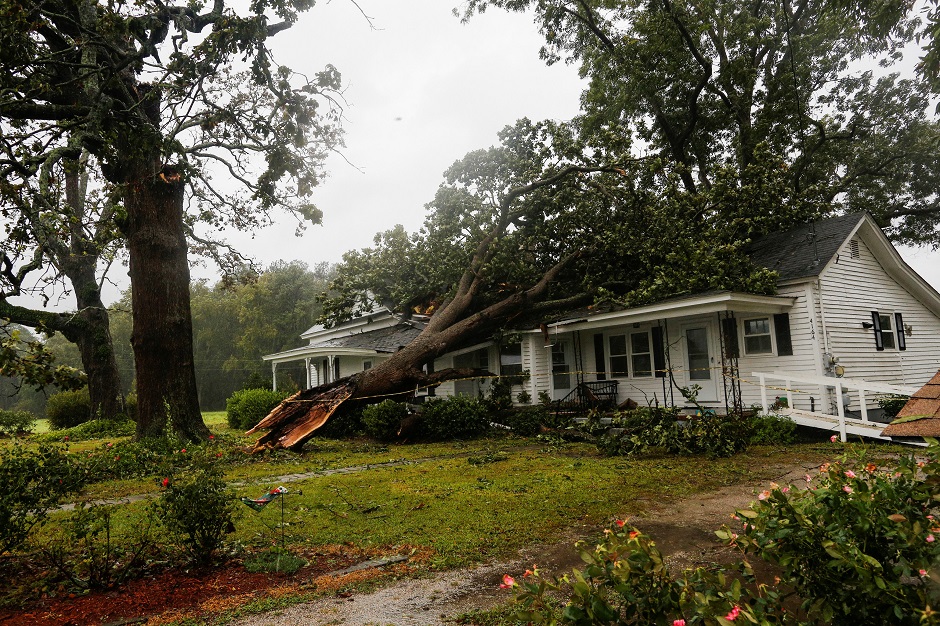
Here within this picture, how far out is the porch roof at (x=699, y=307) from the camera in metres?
12.7

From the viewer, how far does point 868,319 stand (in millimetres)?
15320

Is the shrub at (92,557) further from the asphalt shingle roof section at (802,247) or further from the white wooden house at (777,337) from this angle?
the asphalt shingle roof section at (802,247)

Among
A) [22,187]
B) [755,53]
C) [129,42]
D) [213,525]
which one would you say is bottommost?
[213,525]

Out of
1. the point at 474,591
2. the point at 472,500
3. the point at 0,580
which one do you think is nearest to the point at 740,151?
the point at 472,500

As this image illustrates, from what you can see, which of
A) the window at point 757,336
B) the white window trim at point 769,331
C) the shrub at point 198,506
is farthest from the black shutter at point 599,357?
the shrub at point 198,506

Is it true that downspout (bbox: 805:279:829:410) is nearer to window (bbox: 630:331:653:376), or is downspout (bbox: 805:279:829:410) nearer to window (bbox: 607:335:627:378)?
window (bbox: 630:331:653:376)

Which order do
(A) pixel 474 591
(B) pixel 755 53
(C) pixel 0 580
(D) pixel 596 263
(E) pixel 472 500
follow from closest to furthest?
(A) pixel 474 591 → (C) pixel 0 580 → (E) pixel 472 500 → (D) pixel 596 263 → (B) pixel 755 53

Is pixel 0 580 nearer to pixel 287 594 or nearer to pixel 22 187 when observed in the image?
pixel 287 594

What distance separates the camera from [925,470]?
7.35 ft

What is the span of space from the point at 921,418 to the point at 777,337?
12693mm

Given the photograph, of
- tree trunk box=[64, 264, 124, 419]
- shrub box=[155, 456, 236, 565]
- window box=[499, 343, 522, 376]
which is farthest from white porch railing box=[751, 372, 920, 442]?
tree trunk box=[64, 264, 124, 419]

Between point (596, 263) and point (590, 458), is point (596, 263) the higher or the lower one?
the higher one

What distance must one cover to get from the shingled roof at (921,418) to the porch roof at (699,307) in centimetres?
1025

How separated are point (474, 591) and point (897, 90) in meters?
27.7
